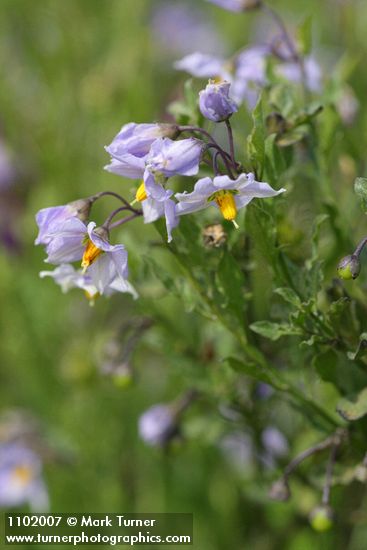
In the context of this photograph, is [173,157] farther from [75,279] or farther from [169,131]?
[75,279]

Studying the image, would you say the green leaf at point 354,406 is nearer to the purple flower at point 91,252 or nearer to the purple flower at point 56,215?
the purple flower at point 91,252

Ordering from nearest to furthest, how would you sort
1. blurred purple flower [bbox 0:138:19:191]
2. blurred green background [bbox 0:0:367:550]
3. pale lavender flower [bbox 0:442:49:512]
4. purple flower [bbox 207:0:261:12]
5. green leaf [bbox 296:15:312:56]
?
green leaf [bbox 296:15:312:56] < purple flower [bbox 207:0:261:12] < blurred green background [bbox 0:0:367:550] < pale lavender flower [bbox 0:442:49:512] < blurred purple flower [bbox 0:138:19:191]

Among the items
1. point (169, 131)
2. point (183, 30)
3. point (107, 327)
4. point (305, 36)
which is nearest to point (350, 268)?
point (169, 131)

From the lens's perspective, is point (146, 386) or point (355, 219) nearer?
point (355, 219)

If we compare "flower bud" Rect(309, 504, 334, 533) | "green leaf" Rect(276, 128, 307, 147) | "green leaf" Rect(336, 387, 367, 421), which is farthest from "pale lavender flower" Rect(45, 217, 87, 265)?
"flower bud" Rect(309, 504, 334, 533)

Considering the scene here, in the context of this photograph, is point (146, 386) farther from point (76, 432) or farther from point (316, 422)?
point (316, 422)

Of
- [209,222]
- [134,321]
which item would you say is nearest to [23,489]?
[134,321]

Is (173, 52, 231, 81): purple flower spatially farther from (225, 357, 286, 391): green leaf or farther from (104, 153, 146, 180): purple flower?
(225, 357, 286, 391): green leaf
